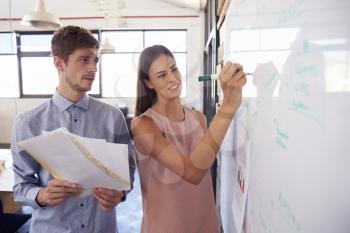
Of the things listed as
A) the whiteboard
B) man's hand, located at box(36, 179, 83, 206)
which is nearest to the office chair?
man's hand, located at box(36, 179, 83, 206)

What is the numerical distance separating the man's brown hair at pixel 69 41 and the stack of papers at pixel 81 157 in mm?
485

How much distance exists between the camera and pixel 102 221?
1157 mm

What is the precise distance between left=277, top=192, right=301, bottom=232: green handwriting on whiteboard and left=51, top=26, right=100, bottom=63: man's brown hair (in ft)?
3.28

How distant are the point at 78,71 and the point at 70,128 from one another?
0.24 metres

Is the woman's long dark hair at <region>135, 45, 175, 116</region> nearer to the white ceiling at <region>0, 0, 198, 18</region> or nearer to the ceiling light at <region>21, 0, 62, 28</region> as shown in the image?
the ceiling light at <region>21, 0, 62, 28</region>

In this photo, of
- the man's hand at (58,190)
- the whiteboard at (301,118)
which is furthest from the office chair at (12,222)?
the whiteboard at (301,118)

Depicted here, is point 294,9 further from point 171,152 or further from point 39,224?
point 39,224

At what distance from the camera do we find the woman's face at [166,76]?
0.99 metres

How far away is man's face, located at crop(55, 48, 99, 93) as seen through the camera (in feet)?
3.84

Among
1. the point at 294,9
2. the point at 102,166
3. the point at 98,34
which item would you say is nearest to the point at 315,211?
the point at 294,9

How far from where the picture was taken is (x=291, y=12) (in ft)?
1.58

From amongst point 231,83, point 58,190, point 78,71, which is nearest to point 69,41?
point 78,71

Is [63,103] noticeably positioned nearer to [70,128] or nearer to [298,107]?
[70,128]

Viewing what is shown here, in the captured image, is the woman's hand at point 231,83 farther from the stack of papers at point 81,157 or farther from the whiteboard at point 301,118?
the stack of papers at point 81,157
